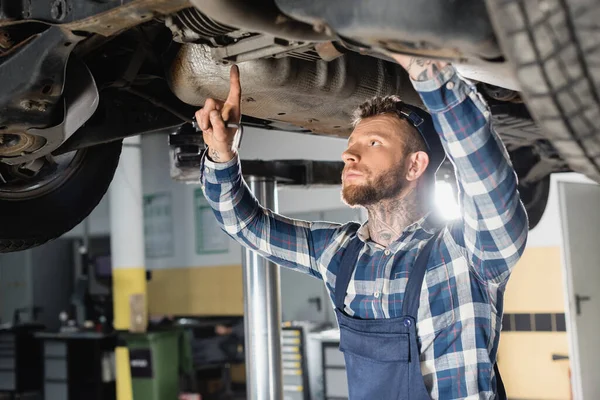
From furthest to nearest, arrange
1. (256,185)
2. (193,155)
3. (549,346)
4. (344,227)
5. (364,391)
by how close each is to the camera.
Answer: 1. (549,346)
2. (256,185)
3. (193,155)
4. (344,227)
5. (364,391)

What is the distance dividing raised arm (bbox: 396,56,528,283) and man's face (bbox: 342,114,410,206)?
247 mm

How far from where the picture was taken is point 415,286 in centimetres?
127

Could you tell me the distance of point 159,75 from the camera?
5.43 ft

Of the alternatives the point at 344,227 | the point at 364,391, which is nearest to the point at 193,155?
the point at 344,227

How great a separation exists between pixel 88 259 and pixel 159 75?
600 cm

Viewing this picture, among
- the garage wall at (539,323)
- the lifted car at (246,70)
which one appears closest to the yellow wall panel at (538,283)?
the garage wall at (539,323)

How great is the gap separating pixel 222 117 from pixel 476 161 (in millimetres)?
536

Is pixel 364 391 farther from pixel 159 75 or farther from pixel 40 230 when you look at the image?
pixel 40 230

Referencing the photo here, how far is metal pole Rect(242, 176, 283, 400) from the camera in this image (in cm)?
231

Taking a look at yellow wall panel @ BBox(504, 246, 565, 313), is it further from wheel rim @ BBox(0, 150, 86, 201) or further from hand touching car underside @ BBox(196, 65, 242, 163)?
hand touching car underside @ BBox(196, 65, 242, 163)

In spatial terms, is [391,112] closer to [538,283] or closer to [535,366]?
[538,283]

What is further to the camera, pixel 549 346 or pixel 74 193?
pixel 549 346

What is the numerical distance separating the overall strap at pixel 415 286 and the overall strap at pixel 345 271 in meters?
0.14

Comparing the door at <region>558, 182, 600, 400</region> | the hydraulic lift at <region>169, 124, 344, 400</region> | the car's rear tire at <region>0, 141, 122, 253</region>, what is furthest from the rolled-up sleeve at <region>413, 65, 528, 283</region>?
the door at <region>558, 182, 600, 400</region>
